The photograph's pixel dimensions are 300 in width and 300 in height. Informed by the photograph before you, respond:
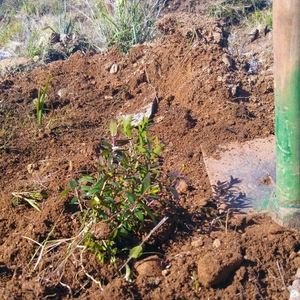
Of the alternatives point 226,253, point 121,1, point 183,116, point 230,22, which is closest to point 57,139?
point 183,116

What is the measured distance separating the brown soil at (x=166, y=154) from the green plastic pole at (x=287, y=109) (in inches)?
4.7

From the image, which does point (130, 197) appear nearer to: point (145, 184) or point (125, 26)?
point (145, 184)

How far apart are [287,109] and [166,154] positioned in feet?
3.83

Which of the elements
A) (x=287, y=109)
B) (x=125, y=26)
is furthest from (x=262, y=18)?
(x=287, y=109)

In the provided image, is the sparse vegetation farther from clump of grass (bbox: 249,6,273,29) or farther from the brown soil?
clump of grass (bbox: 249,6,273,29)

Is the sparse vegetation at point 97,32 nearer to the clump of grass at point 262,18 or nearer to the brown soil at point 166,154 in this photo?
the brown soil at point 166,154

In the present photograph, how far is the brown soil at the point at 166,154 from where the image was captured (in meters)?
2.12

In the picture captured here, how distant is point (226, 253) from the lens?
218 cm

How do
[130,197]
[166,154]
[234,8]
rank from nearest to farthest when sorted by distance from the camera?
[130,197] < [166,154] < [234,8]

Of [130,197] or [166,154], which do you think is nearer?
[130,197]

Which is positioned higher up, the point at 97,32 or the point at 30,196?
the point at 30,196

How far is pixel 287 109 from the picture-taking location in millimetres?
2199

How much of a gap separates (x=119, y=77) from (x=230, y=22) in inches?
101

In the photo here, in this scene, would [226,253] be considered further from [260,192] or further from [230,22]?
[230,22]
